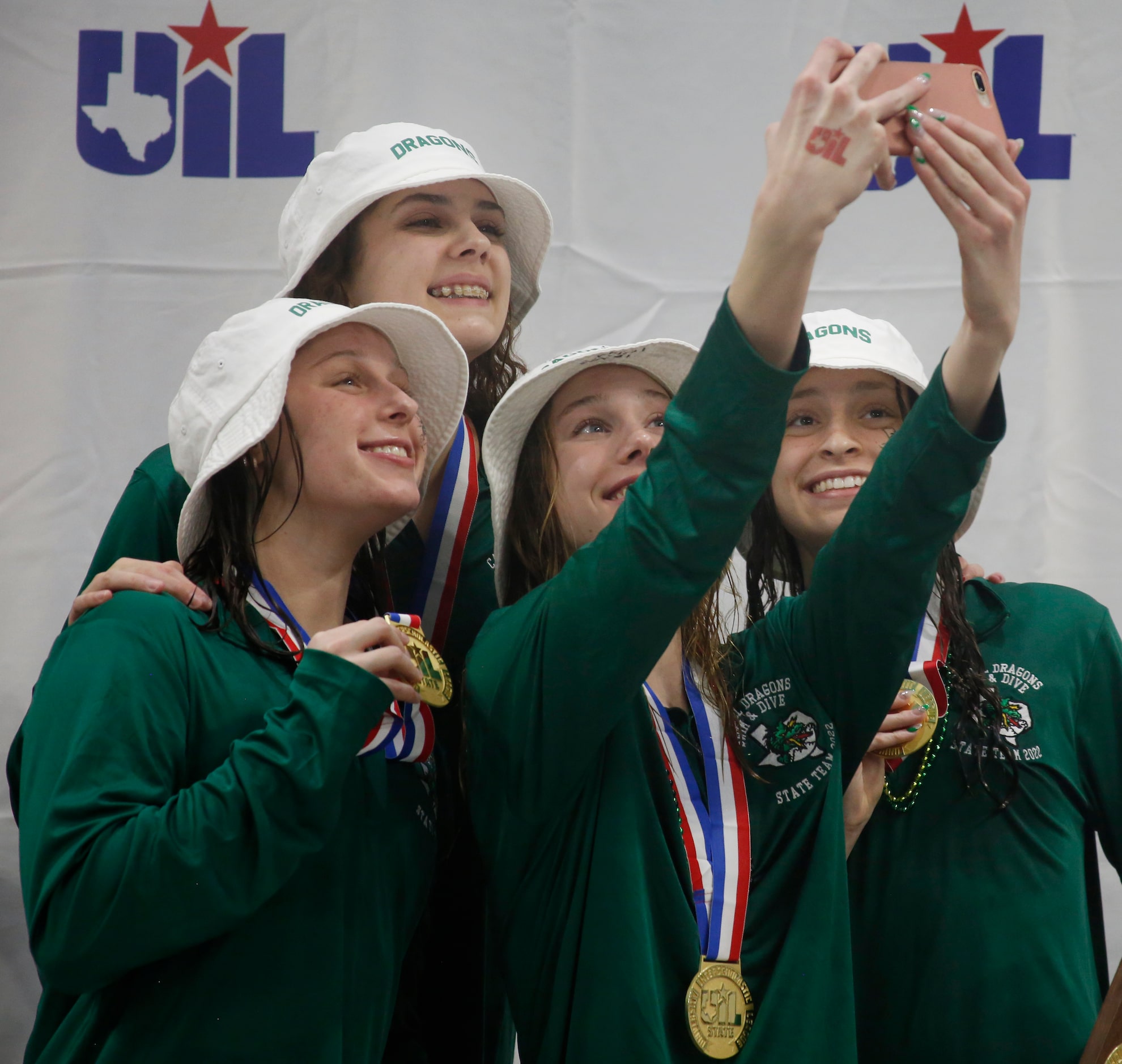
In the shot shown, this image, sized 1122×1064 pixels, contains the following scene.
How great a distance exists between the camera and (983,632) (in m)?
2.00

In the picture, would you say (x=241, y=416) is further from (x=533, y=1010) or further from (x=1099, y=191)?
(x=1099, y=191)

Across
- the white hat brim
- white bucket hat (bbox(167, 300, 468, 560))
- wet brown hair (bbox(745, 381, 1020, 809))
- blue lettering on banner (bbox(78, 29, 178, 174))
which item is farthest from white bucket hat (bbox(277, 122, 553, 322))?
blue lettering on banner (bbox(78, 29, 178, 174))

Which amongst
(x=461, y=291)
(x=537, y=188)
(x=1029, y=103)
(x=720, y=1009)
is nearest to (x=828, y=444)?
(x=461, y=291)

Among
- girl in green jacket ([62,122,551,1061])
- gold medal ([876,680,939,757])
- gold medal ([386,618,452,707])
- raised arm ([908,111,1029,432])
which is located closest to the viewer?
raised arm ([908,111,1029,432])

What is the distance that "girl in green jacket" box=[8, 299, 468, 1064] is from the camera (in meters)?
1.34

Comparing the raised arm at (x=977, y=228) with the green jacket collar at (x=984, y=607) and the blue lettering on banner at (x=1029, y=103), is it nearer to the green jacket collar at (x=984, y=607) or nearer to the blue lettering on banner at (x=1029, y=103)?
the green jacket collar at (x=984, y=607)

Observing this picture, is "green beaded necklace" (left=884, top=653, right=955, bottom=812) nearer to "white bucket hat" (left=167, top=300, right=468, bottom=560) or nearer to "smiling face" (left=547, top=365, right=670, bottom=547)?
"smiling face" (left=547, top=365, right=670, bottom=547)

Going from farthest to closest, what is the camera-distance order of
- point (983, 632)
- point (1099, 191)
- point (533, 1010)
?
point (1099, 191)
point (983, 632)
point (533, 1010)

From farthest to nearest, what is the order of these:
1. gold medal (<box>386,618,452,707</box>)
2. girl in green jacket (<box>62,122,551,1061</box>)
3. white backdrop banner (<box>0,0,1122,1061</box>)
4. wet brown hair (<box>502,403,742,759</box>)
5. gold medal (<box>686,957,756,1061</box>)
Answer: white backdrop banner (<box>0,0,1122,1061</box>)
girl in green jacket (<box>62,122,551,1061</box>)
wet brown hair (<box>502,403,742,759</box>)
gold medal (<box>386,618,452,707</box>)
gold medal (<box>686,957,756,1061</box>)

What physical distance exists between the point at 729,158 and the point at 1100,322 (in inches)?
37.4

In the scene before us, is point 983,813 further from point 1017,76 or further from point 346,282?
point 1017,76

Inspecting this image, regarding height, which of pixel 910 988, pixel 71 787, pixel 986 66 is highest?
pixel 986 66

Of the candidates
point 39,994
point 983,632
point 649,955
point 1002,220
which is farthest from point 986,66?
point 39,994

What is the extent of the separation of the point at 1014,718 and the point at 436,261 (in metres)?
1.19
